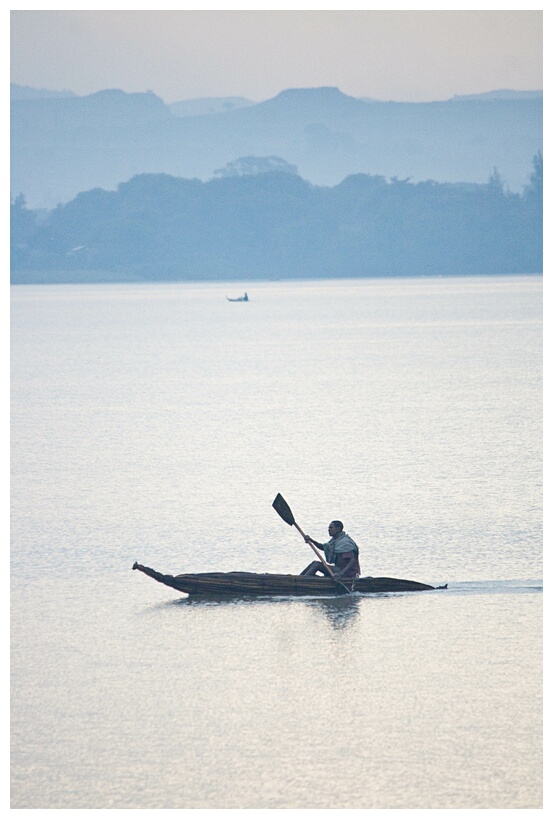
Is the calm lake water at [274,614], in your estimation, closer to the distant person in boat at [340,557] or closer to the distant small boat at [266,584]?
the distant small boat at [266,584]

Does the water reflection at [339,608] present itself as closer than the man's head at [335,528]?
Yes

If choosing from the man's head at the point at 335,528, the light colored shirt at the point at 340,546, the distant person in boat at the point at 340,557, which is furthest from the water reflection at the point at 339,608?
the man's head at the point at 335,528

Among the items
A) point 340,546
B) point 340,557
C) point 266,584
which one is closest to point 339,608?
point 340,557

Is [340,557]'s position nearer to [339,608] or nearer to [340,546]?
[340,546]

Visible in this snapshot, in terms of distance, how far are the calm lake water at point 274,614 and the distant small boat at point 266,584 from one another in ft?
0.64

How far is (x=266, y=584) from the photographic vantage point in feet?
69.3

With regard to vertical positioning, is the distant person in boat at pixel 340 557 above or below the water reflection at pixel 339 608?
above

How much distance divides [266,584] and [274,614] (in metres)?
0.60

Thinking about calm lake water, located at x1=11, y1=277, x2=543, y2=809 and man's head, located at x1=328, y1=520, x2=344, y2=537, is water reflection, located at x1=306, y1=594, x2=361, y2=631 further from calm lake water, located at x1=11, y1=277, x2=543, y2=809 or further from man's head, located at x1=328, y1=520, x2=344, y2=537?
man's head, located at x1=328, y1=520, x2=344, y2=537

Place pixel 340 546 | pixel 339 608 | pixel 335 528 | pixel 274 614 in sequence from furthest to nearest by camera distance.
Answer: pixel 340 546, pixel 335 528, pixel 339 608, pixel 274 614

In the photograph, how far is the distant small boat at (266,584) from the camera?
2116 centimetres

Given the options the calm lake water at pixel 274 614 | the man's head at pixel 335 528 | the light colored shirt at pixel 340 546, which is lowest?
the calm lake water at pixel 274 614

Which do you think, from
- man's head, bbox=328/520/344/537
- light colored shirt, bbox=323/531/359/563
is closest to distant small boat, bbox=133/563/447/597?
light colored shirt, bbox=323/531/359/563

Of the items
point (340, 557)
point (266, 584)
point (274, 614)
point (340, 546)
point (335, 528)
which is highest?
point (335, 528)
